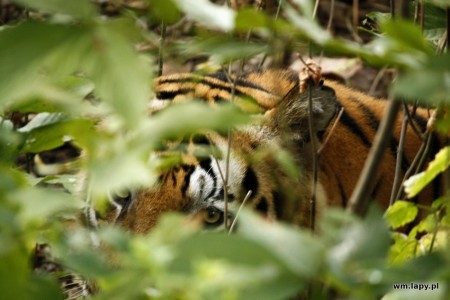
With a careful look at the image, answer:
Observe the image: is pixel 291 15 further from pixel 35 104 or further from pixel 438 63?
pixel 35 104

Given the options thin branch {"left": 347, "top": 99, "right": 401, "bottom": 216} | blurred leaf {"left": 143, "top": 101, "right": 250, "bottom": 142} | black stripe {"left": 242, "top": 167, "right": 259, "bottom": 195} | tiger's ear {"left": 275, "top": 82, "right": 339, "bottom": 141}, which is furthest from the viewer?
black stripe {"left": 242, "top": 167, "right": 259, "bottom": 195}

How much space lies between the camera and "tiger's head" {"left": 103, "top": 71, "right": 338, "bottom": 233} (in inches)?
109

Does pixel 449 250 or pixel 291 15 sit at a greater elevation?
pixel 291 15

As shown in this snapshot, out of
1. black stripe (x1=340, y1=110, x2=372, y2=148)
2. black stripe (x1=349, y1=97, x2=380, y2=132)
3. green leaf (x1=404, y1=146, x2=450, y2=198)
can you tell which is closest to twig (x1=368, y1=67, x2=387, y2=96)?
black stripe (x1=349, y1=97, x2=380, y2=132)

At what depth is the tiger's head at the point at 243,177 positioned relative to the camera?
109 inches

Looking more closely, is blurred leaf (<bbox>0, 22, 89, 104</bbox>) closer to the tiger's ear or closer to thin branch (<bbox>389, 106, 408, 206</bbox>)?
thin branch (<bbox>389, 106, 408, 206</bbox>)

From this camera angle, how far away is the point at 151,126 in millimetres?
923

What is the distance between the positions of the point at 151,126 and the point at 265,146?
6.21ft

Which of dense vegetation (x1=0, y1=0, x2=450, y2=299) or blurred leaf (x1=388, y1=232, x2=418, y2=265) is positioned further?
blurred leaf (x1=388, y1=232, x2=418, y2=265)

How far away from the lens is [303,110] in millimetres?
2865

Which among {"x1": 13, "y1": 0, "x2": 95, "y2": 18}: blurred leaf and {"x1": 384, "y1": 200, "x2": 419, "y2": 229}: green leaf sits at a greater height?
{"x1": 13, "y1": 0, "x2": 95, "y2": 18}: blurred leaf

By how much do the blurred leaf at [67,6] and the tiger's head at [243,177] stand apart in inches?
70.5

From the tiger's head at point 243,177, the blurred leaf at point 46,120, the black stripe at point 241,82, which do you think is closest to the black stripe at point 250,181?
the tiger's head at point 243,177

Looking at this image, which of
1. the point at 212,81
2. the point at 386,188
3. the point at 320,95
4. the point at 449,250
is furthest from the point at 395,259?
the point at 212,81
